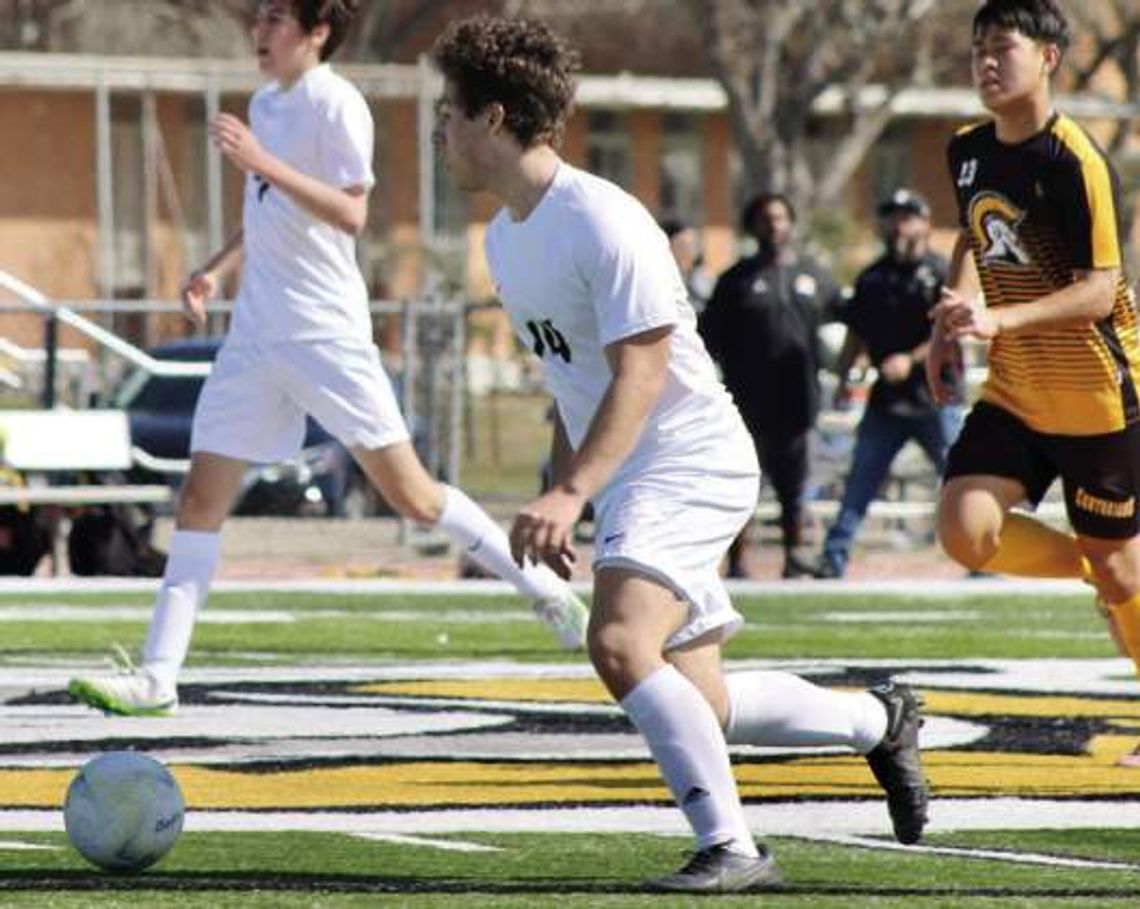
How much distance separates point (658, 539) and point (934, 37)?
4322 centimetres

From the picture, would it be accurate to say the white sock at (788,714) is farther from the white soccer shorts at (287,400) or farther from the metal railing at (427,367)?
the metal railing at (427,367)

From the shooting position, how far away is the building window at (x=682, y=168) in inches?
2083

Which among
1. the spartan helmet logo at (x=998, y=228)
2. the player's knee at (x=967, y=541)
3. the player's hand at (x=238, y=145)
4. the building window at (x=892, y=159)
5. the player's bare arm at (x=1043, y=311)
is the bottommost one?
the building window at (x=892, y=159)

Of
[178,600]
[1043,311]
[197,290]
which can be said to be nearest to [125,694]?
[178,600]

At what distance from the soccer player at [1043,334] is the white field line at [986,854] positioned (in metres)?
1.59

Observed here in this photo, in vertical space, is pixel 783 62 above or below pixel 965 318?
below

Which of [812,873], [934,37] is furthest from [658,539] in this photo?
[934,37]

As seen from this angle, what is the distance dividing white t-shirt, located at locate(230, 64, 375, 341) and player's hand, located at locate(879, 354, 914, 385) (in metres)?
7.48

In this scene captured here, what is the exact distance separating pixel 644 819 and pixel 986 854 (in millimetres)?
973

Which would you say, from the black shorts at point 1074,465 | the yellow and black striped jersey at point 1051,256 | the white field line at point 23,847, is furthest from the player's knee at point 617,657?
the black shorts at point 1074,465

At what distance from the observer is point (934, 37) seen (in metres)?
49.6

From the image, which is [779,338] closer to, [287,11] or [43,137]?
[287,11]

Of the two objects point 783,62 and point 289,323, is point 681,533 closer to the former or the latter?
point 289,323

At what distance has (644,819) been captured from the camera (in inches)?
329
